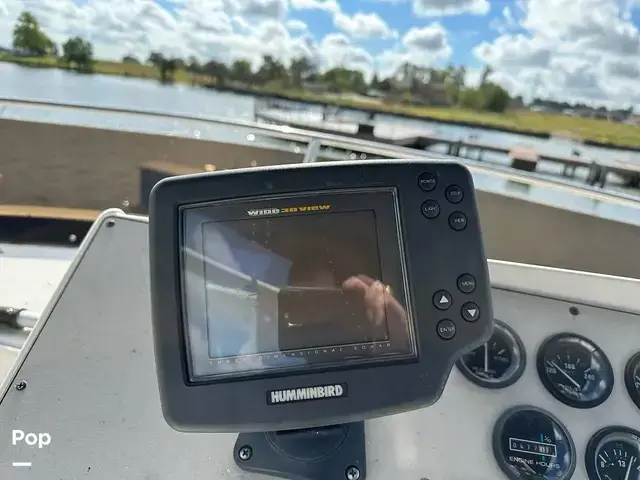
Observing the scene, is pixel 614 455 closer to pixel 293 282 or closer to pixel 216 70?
pixel 293 282

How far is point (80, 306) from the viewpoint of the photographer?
1197 millimetres

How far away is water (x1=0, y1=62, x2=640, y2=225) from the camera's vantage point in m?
2.21

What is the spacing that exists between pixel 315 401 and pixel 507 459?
488 mm

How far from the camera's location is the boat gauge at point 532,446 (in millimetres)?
1067

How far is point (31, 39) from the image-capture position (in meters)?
2.15

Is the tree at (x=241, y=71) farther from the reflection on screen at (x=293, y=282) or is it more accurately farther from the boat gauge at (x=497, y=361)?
the reflection on screen at (x=293, y=282)

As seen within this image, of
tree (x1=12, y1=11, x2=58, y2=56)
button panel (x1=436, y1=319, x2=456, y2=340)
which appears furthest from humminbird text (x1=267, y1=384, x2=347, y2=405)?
tree (x1=12, y1=11, x2=58, y2=56)

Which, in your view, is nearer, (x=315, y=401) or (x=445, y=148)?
(x=315, y=401)

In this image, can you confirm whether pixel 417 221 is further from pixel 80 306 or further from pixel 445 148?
pixel 445 148

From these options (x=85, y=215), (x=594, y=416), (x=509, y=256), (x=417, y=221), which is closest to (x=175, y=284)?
(x=417, y=221)

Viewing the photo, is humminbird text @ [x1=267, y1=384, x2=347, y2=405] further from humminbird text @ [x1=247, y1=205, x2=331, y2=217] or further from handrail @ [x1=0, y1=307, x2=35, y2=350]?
handrail @ [x1=0, y1=307, x2=35, y2=350]

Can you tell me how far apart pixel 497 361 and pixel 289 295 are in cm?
57

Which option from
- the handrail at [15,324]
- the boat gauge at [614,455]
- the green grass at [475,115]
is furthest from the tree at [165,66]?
the boat gauge at [614,455]

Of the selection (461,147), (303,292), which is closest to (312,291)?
(303,292)
